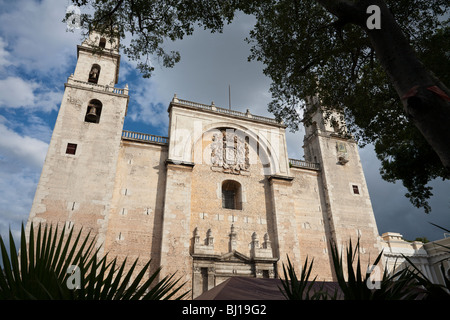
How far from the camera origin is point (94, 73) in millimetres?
19938

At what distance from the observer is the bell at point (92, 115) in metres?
17.3

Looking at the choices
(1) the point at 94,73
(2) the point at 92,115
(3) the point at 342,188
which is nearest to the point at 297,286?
(2) the point at 92,115

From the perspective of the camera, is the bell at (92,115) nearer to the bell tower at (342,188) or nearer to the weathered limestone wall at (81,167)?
the weathered limestone wall at (81,167)

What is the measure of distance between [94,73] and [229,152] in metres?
10.5

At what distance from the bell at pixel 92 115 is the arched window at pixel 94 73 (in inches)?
116

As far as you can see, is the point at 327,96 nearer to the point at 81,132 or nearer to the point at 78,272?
the point at 78,272

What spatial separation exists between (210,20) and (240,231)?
11.7 metres

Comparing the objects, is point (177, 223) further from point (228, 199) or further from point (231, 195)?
point (231, 195)

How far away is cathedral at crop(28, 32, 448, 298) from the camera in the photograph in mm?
15016

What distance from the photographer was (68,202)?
574 inches

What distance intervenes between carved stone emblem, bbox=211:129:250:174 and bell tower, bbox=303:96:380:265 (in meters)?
4.70

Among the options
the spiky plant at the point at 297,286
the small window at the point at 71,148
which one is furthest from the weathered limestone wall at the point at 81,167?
the spiky plant at the point at 297,286

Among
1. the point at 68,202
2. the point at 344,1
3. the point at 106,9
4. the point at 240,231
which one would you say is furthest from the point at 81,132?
the point at 344,1

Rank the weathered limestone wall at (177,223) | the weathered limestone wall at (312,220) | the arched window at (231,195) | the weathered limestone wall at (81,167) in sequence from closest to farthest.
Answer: the weathered limestone wall at (81,167) → the weathered limestone wall at (177,223) → the weathered limestone wall at (312,220) → the arched window at (231,195)
